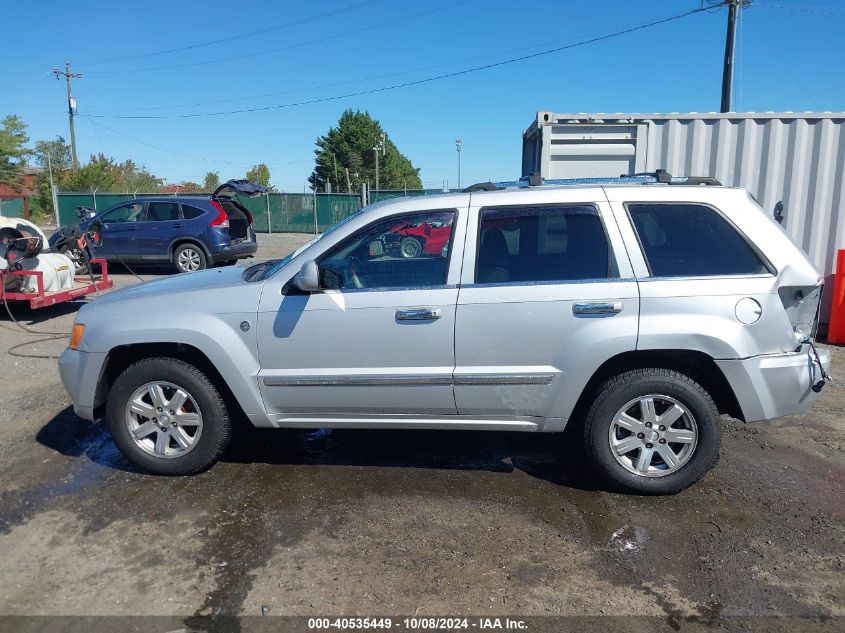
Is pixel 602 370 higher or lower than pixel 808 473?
higher

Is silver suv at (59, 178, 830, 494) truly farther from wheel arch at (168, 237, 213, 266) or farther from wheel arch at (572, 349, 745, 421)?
wheel arch at (168, 237, 213, 266)

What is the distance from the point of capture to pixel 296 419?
14.0ft

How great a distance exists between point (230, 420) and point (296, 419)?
47cm

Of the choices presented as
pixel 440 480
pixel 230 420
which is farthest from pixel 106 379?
pixel 440 480

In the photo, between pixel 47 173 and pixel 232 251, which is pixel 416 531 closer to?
pixel 232 251

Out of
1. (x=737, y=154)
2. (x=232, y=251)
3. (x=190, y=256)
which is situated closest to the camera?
(x=737, y=154)

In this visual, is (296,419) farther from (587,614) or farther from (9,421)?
(9,421)

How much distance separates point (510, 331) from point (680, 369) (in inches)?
42.5

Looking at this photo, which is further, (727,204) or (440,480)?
(440,480)

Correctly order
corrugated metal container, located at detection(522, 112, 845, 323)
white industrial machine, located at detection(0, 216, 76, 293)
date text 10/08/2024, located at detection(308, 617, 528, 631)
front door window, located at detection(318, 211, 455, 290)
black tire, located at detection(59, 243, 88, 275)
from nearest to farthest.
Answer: date text 10/08/2024, located at detection(308, 617, 528, 631) < front door window, located at detection(318, 211, 455, 290) < corrugated metal container, located at detection(522, 112, 845, 323) < white industrial machine, located at detection(0, 216, 76, 293) < black tire, located at detection(59, 243, 88, 275)

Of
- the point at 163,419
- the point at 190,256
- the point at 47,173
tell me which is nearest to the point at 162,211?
the point at 190,256

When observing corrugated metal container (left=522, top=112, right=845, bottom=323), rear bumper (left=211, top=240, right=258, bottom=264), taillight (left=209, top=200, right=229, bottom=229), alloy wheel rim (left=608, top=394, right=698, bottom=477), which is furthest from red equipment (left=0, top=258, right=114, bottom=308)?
alloy wheel rim (left=608, top=394, right=698, bottom=477)

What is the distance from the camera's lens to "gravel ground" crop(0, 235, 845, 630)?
3127 millimetres

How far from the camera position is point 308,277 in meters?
3.94
